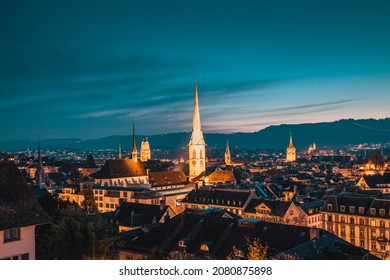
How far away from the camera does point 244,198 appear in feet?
115

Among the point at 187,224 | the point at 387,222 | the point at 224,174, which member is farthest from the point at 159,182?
the point at 187,224

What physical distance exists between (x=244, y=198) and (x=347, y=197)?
318 inches

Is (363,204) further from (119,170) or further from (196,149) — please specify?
(196,149)

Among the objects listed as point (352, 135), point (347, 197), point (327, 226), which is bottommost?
point (327, 226)

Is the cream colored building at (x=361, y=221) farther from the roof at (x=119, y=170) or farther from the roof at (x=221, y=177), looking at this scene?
the roof at (x=119, y=170)

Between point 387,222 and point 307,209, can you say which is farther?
point 307,209

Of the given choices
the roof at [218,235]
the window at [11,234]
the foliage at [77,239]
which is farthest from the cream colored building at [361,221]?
the window at [11,234]

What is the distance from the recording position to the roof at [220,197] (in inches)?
1390

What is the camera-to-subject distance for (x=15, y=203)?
959 cm

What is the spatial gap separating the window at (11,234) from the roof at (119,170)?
125 feet

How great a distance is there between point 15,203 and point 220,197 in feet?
91.8
